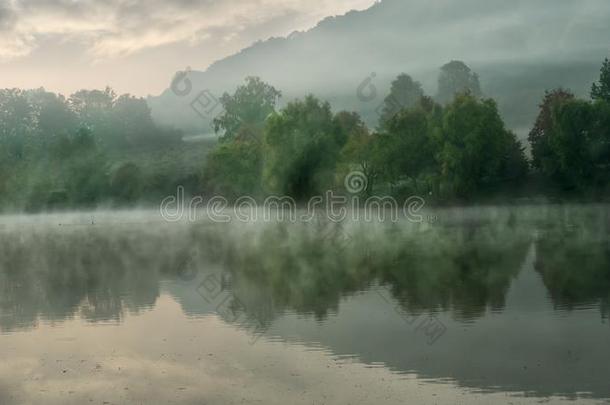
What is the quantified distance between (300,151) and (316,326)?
8774cm

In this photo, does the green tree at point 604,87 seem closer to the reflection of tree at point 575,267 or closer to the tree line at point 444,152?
the tree line at point 444,152

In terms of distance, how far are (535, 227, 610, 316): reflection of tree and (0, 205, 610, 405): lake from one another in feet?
0.36

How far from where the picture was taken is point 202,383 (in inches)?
689

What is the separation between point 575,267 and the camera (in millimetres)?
34281

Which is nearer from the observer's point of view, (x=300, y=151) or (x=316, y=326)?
(x=316, y=326)

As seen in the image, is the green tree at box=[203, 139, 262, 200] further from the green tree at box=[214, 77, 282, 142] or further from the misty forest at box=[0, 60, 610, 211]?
the green tree at box=[214, 77, 282, 142]

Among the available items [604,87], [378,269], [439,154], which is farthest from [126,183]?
[378,269]

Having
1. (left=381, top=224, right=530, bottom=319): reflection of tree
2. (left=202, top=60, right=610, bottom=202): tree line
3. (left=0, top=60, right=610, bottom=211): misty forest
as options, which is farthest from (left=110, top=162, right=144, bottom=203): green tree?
(left=381, top=224, right=530, bottom=319): reflection of tree

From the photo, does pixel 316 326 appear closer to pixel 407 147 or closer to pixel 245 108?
pixel 407 147

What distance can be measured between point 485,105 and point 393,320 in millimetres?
91762

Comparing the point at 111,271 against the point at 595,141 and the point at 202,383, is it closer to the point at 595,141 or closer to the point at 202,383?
the point at 202,383

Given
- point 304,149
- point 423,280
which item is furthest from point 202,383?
point 304,149

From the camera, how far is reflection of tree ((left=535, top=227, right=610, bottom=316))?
87.6 ft

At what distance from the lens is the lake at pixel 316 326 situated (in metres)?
16.8
